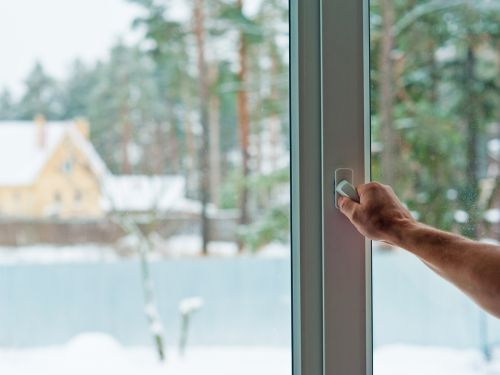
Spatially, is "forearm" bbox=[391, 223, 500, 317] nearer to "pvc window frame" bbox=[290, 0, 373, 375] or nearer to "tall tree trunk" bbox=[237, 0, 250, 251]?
"pvc window frame" bbox=[290, 0, 373, 375]

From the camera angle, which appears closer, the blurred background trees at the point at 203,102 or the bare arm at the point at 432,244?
the bare arm at the point at 432,244

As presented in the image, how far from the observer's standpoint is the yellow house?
111 centimetres

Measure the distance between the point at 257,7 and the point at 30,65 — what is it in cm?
42

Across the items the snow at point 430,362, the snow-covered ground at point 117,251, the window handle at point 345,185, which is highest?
the window handle at point 345,185

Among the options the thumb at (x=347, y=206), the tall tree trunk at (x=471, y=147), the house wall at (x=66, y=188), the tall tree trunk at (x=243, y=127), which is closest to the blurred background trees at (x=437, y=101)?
the tall tree trunk at (x=471, y=147)

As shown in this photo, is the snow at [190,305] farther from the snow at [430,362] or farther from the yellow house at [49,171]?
the snow at [430,362]

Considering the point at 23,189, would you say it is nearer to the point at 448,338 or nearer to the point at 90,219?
the point at 90,219

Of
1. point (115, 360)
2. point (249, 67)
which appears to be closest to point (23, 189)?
point (115, 360)

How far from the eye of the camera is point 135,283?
3.76 ft

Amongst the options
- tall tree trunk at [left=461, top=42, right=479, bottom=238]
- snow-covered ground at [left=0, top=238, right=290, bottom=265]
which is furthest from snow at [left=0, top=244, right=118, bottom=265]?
tall tree trunk at [left=461, top=42, right=479, bottom=238]

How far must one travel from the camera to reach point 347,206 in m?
1.08

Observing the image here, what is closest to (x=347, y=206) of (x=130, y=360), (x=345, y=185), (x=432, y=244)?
(x=345, y=185)

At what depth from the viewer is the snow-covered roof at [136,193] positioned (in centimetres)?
113

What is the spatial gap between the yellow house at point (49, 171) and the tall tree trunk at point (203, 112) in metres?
0.18
